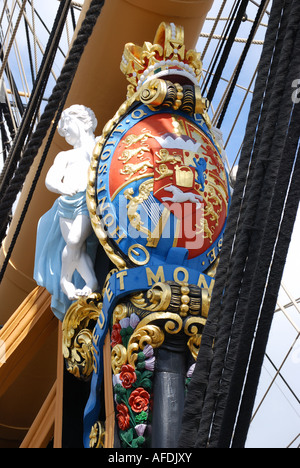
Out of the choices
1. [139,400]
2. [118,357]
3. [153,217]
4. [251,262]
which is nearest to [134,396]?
[139,400]

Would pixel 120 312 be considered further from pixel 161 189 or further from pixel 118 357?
pixel 161 189

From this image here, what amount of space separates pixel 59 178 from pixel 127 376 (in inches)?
31.5

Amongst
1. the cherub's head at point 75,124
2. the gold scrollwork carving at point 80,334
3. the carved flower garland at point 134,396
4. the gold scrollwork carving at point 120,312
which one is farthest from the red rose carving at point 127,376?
the cherub's head at point 75,124

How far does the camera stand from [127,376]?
2477 millimetres

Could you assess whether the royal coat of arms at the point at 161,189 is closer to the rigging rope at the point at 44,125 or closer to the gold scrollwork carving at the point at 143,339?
the gold scrollwork carving at the point at 143,339

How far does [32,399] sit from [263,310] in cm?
258

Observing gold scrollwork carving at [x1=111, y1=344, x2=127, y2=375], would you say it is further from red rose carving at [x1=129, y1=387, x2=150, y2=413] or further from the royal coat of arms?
the royal coat of arms

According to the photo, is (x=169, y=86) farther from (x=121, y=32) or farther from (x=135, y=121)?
(x=121, y=32)

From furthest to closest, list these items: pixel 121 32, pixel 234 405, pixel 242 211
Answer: pixel 121 32 < pixel 242 211 < pixel 234 405

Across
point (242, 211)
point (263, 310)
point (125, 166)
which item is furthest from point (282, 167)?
point (125, 166)

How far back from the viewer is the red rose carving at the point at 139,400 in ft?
7.94

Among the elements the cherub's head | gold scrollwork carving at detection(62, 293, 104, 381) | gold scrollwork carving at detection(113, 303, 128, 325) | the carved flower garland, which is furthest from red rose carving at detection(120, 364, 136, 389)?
the cherub's head

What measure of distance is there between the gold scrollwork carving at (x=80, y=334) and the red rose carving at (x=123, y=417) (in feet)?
1.04

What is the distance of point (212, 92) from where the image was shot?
14.2 feet
